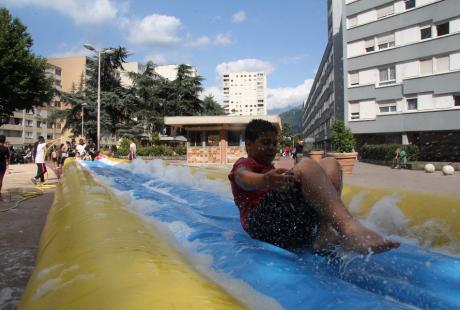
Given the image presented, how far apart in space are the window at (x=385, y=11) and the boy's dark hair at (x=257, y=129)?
28700 millimetres

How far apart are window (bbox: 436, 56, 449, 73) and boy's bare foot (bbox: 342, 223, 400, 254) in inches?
1006

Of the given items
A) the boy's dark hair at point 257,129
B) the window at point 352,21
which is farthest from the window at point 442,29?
the boy's dark hair at point 257,129

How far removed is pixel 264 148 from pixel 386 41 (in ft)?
93.4

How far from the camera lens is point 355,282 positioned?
7.51 ft

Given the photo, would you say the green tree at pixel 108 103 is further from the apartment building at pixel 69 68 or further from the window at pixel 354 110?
the apartment building at pixel 69 68

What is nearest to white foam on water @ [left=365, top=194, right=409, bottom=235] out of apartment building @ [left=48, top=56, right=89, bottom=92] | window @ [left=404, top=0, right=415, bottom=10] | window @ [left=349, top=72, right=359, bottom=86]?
window @ [left=404, top=0, right=415, bottom=10]

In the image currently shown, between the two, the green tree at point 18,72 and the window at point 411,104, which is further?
the green tree at point 18,72

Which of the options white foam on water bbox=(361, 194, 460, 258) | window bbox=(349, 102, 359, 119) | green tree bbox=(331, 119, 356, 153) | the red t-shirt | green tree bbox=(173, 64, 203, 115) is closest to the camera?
the red t-shirt

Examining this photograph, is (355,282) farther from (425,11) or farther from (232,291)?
(425,11)

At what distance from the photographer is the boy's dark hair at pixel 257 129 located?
2770 mm

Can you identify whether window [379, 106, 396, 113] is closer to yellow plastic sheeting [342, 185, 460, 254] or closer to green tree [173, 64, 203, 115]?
green tree [173, 64, 203, 115]

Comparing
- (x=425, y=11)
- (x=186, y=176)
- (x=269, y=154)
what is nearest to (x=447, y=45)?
(x=425, y=11)

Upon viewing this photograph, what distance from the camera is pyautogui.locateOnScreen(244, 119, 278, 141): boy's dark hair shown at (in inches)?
109

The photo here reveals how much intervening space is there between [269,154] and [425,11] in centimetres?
A: 2689
